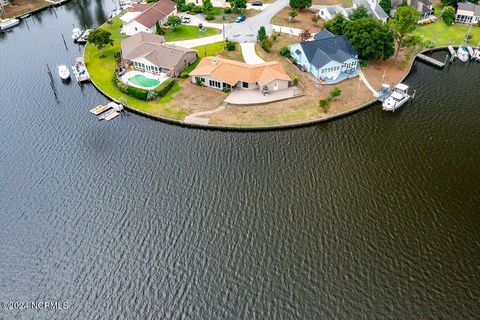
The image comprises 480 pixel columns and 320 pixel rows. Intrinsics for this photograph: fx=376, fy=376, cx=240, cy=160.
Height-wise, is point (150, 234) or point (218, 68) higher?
point (218, 68)

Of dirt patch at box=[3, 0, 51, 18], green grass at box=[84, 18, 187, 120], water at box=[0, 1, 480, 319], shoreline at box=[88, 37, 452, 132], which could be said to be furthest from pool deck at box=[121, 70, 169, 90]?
dirt patch at box=[3, 0, 51, 18]

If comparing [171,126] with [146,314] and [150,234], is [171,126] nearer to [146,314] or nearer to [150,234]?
[150,234]

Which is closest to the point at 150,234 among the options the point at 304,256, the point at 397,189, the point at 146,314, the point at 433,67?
the point at 146,314

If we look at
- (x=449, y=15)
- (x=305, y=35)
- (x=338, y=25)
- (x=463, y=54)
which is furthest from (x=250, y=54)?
(x=449, y=15)

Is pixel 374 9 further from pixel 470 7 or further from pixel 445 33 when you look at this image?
pixel 470 7

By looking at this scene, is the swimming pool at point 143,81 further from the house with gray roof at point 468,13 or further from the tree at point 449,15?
the house with gray roof at point 468,13
